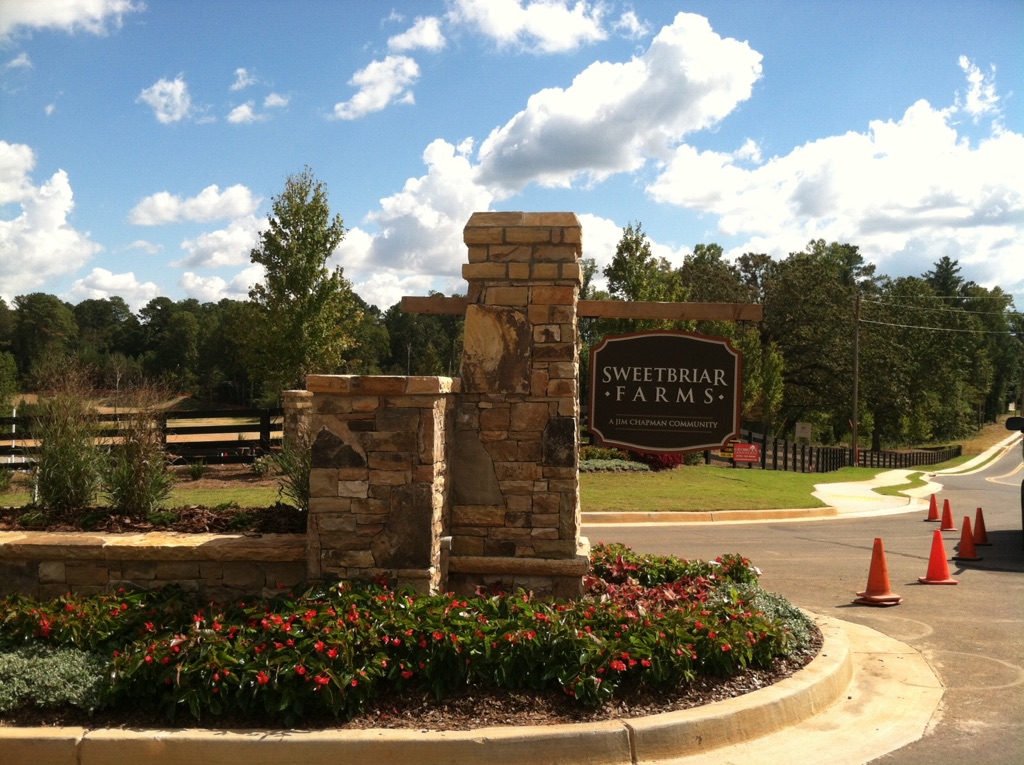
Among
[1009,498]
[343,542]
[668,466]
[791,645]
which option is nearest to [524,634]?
[343,542]

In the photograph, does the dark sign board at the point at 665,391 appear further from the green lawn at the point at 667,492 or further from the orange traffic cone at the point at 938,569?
the green lawn at the point at 667,492

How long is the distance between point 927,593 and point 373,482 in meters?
6.52

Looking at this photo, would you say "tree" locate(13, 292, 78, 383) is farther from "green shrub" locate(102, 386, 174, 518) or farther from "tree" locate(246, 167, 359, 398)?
"green shrub" locate(102, 386, 174, 518)

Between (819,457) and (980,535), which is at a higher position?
(819,457)

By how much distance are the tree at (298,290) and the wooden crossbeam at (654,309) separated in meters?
15.2

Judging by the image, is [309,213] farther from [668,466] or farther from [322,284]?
[668,466]

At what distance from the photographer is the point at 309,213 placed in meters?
21.9

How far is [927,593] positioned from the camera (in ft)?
30.7

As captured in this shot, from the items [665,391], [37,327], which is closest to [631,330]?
[665,391]

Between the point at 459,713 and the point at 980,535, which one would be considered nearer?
the point at 459,713

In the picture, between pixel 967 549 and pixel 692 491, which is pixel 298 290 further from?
pixel 967 549

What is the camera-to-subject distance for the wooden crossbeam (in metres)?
6.89

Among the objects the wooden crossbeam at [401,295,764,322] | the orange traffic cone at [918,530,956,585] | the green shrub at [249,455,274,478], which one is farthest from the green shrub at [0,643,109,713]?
the green shrub at [249,455,274,478]

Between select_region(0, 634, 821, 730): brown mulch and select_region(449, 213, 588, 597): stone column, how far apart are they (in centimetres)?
150
